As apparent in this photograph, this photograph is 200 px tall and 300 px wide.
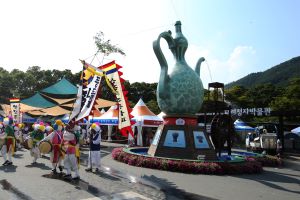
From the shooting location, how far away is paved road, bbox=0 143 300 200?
8.26 meters

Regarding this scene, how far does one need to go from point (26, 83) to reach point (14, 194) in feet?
180

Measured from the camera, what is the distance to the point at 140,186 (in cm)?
947

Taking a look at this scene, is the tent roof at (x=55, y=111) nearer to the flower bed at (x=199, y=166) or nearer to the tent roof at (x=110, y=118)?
the tent roof at (x=110, y=118)

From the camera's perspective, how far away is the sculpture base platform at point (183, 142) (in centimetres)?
1480

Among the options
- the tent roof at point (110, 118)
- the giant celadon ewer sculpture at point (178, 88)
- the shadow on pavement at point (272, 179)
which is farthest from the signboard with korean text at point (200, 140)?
the tent roof at point (110, 118)

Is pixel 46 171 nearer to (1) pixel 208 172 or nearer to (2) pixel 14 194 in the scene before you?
(2) pixel 14 194

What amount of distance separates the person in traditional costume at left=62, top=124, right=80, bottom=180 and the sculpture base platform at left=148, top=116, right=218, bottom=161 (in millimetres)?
5881

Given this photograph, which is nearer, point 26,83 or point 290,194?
point 290,194

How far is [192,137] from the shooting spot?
15.1 m

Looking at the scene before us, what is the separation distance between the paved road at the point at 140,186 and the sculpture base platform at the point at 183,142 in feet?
7.96

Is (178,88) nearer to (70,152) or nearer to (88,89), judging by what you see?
(88,89)

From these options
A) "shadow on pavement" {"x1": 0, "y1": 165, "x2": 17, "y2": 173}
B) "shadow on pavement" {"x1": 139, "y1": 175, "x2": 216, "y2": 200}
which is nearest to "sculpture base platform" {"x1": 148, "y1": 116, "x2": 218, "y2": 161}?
"shadow on pavement" {"x1": 139, "y1": 175, "x2": 216, "y2": 200}

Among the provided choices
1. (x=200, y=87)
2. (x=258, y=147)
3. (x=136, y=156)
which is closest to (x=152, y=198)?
(x=136, y=156)

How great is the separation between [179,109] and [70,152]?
731 cm
